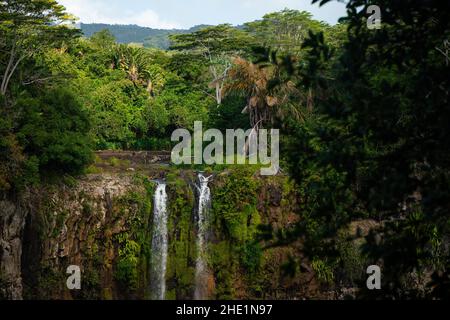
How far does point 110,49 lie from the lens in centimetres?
3188

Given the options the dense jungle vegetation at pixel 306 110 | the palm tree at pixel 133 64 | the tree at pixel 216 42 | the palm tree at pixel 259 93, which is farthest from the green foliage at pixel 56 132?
the palm tree at pixel 133 64

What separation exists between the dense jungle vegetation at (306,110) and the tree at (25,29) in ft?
0.17

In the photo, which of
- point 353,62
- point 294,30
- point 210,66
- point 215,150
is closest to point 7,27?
point 215,150

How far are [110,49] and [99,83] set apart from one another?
3398mm

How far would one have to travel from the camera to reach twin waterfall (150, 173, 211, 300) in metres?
17.0

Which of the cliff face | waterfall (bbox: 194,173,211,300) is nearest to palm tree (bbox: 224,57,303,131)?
the cliff face

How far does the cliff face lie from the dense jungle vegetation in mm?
811

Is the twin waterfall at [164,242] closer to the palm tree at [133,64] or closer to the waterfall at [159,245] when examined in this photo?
the waterfall at [159,245]

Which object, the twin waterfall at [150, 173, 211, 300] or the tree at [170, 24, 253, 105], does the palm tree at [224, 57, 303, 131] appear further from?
the tree at [170, 24, 253, 105]

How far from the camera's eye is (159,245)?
1716 centimetres

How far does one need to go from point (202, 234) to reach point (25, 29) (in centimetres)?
922

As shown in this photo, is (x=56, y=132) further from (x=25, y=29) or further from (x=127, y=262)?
(x=25, y=29)

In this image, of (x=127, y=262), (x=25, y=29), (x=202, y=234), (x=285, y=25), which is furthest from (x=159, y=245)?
(x=285, y=25)
